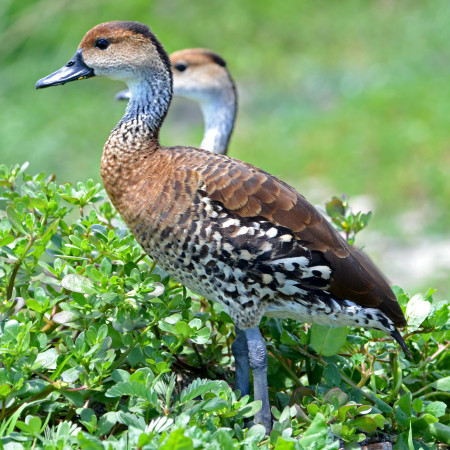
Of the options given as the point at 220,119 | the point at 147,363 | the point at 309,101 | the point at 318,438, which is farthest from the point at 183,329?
the point at 309,101

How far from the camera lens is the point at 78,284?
91.4 inches

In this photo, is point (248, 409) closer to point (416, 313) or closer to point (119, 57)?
point (416, 313)

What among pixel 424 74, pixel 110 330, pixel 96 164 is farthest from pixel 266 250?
pixel 424 74

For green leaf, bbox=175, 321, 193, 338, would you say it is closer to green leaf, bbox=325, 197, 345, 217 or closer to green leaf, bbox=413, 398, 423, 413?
green leaf, bbox=413, 398, 423, 413

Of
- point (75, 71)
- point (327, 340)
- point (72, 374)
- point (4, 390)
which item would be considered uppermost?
point (75, 71)

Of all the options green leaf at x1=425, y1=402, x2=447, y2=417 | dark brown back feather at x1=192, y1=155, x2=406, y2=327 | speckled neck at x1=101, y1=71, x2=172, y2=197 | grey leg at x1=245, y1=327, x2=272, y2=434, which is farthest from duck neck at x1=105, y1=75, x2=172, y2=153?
green leaf at x1=425, y1=402, x2=447, y2=417

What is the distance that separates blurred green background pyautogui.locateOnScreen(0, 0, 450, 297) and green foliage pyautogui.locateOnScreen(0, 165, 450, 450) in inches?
118

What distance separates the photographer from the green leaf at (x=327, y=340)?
261 centimetres

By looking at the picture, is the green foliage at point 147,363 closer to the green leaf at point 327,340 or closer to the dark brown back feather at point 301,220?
the green leaf at point 327,340

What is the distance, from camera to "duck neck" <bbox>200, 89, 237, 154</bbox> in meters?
4.95

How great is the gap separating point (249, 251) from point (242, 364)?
42 cm

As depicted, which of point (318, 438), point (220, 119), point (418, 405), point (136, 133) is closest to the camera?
point (318, 438)

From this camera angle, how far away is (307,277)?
2574 millimetres

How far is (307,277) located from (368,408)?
485mm
